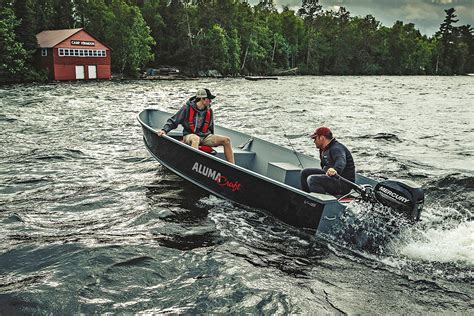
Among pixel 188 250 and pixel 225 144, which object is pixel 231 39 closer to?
pixel 225 144

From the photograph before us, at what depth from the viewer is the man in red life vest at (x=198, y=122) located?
28.2ft

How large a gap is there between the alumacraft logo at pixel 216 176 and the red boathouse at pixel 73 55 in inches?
1579

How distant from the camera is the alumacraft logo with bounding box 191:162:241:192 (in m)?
7.48

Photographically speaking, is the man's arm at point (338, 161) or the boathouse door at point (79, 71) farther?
the boathouse door at point (79, 71)

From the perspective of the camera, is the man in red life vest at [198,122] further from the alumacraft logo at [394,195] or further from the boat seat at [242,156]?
the alumacraft logo at [394,195]

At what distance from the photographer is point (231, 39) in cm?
6825

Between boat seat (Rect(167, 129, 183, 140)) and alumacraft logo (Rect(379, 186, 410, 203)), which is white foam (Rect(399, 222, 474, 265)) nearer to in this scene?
alumacraft logo (Rect(379, 186, 410, 203))

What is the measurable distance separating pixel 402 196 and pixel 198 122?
433 cm

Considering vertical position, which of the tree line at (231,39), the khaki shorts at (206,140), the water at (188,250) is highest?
the tree line at (231,39)

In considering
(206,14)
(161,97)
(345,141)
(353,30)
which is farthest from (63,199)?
(353,30)

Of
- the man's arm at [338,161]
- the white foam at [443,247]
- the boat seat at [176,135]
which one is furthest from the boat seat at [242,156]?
the white foam at [443,247]

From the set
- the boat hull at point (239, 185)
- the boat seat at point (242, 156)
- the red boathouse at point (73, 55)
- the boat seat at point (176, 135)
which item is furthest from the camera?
the red boathouse at point (73, 55)

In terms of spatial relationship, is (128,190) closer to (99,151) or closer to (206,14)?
(99,151)

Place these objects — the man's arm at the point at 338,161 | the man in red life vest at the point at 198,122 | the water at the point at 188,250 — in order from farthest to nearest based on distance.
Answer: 1. the man in red life vest at the point at 198,122
2. the man's arm at the point at 338,161
3. the water at the point at 188,250
